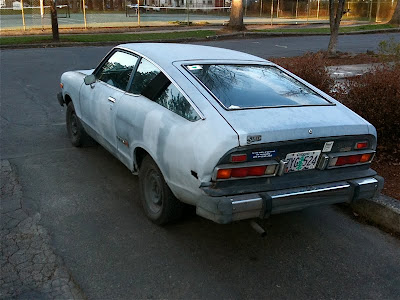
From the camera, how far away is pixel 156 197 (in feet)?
13.2

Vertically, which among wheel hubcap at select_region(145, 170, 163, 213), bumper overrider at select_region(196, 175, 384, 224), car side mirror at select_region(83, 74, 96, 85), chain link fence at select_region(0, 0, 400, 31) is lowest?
wheel hubcap at select_region(145, 170, 163, 213)

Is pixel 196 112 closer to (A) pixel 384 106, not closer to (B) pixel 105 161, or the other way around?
(B) pixel 105 161

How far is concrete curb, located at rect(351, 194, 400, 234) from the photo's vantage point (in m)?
4.06

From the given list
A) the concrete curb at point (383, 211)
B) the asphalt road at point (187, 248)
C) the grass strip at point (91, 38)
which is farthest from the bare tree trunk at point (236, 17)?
the concrete curb at point (383, 211)

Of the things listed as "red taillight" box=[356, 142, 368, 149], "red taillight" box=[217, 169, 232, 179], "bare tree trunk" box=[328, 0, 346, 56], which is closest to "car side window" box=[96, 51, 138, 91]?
"red taillight" box=[217, 169, 232, 179]

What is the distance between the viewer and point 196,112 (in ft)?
11.3

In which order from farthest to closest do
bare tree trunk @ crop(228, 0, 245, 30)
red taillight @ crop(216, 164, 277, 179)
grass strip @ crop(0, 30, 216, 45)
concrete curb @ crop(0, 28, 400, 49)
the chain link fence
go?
the chain link fence < bare tree trunk @ crop(228, 0, 245, 30) < grass strip @ crop(0, 30, 216, 45) < concrete curb @ crop(0, 28, 400, 49) < red taillight @ crop(216, 164, 277, 179)

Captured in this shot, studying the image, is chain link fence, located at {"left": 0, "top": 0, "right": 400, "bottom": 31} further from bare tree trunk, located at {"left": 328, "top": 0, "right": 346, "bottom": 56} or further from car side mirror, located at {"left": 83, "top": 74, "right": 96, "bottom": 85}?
car side mirror, located at {"left": 83, "top": 74, "right": 96, "bottom": 85}

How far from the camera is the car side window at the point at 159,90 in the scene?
11.8 ft

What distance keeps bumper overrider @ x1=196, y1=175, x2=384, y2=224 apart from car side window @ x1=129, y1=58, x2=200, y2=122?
74cm

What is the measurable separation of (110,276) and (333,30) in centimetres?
1364

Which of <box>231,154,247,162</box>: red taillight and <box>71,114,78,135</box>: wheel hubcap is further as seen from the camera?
<box>71,114,78,135</box>: wheel hubcap

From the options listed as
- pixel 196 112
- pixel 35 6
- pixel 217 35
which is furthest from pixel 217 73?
pixel 35 6

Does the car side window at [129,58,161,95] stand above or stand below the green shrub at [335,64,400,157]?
above
